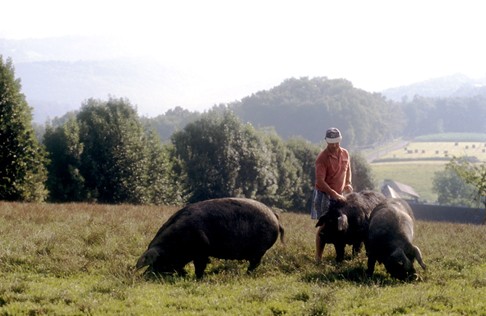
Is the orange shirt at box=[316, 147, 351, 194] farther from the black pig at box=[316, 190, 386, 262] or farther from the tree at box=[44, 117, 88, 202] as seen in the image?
the tree at box=[44, 117, 88, 202]

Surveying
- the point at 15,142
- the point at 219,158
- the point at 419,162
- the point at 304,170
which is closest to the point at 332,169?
the point at 15,142

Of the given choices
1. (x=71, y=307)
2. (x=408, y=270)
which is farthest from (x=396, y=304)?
(x=71, y=307)

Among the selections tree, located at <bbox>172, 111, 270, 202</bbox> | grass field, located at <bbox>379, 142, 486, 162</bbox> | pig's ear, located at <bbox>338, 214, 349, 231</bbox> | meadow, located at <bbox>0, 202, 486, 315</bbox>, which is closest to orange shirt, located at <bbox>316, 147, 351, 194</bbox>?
pig's ear, located at <bbox>338, 214, 349, 231</bbox>

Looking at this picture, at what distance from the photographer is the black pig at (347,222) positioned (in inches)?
479

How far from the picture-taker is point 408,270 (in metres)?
10.6

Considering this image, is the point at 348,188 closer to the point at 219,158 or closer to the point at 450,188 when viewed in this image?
the point at 219,158

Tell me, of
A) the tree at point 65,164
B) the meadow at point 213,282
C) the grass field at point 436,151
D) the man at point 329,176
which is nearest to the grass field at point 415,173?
the grass field at point 436,151

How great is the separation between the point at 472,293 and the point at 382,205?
3.67 m

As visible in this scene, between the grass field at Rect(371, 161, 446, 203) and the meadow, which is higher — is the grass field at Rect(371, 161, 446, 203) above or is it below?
below

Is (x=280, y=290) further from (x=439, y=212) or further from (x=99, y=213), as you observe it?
(x=439, y=212)

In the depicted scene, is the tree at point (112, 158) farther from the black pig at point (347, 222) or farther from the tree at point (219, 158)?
the black pig at point (347, 222)

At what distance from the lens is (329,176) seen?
12.5 meters

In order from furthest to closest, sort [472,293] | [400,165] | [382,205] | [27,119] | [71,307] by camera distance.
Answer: [400,165], [27,119], [382,205], [472,293], [71,307]

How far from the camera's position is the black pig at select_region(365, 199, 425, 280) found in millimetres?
10578
